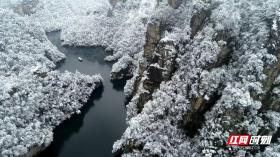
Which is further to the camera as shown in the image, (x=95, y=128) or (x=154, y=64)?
(x=95, y=128)

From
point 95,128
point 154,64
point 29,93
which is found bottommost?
point 95,128

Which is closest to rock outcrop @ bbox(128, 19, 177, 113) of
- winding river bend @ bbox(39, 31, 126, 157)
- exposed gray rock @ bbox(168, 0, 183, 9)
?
exposed gray rock @ bbox(168, 0, 183, 9)

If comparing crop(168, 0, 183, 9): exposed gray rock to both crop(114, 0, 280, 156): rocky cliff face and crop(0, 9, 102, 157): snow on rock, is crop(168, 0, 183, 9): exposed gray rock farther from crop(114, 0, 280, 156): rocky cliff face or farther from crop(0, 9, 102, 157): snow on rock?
crop(0, 9, 102, 157): snow on rock

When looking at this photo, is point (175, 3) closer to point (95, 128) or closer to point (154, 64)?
point (154, 64)

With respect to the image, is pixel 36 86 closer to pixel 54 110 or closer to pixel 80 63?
pixel 54 110

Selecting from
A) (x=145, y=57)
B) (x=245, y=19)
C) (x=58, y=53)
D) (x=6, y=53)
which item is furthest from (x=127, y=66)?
(x=245, y=19)

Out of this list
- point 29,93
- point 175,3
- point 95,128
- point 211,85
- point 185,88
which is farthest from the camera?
point 175,3

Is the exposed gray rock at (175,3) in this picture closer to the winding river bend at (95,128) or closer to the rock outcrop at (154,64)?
the rock outcrop at (154,64)

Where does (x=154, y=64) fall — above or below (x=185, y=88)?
above

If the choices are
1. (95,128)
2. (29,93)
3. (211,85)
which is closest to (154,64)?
(211,85)
